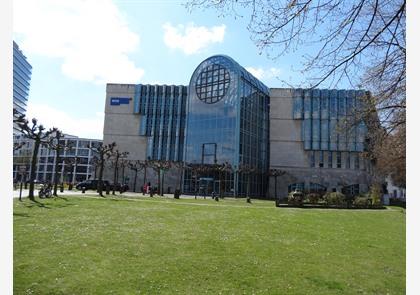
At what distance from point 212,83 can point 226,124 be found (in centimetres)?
851

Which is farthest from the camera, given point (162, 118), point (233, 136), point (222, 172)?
point (162, 118)

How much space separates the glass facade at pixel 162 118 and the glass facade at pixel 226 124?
7.15m

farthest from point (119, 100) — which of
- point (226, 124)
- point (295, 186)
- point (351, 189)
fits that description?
point (351, 189)

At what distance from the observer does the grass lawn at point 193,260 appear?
286 inches

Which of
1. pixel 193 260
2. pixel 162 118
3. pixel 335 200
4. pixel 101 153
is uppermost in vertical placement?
pixel 162 118

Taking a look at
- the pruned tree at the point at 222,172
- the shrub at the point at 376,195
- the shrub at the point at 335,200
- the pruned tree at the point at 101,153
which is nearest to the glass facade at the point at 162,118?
the pruned tree at the point at 222,172

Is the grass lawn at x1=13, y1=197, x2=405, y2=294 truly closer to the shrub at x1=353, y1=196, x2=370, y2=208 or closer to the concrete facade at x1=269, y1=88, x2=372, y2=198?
the shrub at x1=353, y1=196, x2=370, y2=208

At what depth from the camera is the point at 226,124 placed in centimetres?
5984

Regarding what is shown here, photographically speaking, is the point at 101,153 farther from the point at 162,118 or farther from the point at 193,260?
the point at 162,118

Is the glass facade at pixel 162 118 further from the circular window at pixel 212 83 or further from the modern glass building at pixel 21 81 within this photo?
the modern glass building at pixel 21 81

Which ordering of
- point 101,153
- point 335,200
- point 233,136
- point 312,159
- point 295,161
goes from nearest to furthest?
point 335,200 → point 101,153 → point 233,136 → point 312,159 → point 295,161

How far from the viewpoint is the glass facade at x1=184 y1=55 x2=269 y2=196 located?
58.9m
